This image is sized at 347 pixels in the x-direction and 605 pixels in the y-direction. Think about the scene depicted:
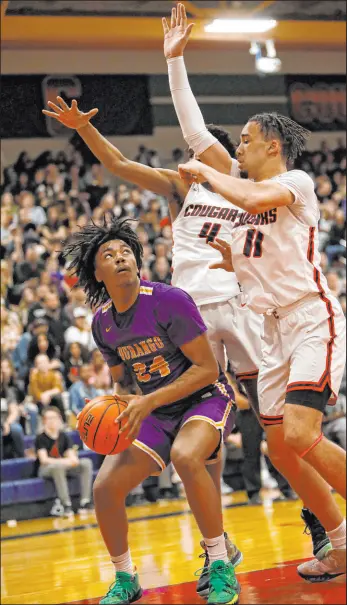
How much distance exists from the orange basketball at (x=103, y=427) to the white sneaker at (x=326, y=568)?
1.05 metres

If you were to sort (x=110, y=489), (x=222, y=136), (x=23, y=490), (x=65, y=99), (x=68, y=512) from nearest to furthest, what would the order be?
1. (x=110, y=489)
2. (x=222, y=136)
3. (x=68, y=512)
4. (x=23, y=490)
5. (x=65, y=99)

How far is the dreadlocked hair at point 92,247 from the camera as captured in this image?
489cm

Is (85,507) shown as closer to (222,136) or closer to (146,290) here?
(222,136)

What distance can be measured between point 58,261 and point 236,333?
8816mm

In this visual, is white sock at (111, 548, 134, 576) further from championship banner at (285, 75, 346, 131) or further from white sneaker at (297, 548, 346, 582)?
championship banner at (285, 75, 346, 131)

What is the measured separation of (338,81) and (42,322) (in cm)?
1174

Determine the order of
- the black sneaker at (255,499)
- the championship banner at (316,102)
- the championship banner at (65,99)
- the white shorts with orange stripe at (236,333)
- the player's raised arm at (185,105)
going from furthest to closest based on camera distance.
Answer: the championship banner at (316,102) → the championship banner at (65,99) → the black sneaker at (255,499) → the white shorts with orange stripe at (236,333) → the player's raised arm at (185,105)

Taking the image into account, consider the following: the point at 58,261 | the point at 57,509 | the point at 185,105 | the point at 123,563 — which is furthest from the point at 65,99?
the point at 123,563

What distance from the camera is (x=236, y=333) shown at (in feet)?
17.3

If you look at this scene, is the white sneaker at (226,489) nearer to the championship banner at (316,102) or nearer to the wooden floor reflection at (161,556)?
the wooden floor reflection at (161,556)

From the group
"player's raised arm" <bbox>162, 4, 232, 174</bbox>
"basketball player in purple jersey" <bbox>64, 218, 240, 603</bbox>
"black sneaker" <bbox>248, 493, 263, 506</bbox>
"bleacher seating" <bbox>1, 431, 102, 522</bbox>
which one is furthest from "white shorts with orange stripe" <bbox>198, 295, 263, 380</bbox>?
"bleacher seating" <bbox>1, 431, 102, 522</bbox>

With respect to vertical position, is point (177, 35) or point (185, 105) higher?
point (177, 35)

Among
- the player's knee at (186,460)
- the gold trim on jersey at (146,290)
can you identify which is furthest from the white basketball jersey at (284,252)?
the player's knee at (186,460)

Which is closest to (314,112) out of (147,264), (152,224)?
(152,224)
